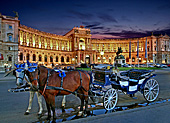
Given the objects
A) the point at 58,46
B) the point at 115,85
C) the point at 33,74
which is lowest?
the point at 115,85

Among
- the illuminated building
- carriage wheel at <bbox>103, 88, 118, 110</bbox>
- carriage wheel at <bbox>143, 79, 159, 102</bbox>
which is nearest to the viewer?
carriage wheel at <bbox>103, 88, 118, 110</bbox>

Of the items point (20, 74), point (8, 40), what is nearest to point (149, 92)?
point (20, 74)

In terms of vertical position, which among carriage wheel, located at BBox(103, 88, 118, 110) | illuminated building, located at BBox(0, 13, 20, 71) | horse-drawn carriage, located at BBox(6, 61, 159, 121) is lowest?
carriage wheel, located at BBox(103, 88, 118, 110)

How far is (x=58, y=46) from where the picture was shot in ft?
273

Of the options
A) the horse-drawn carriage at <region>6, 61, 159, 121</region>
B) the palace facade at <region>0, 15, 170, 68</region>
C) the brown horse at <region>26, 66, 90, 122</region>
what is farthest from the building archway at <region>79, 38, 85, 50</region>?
the brown horse at <region>26, 66, 90, 122</region>

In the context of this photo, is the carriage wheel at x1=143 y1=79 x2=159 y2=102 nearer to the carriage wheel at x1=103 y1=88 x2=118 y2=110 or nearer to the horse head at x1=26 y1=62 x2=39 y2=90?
the carriage wheel at x1=103 y1=88 x2=118 y2=110

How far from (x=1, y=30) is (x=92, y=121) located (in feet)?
161

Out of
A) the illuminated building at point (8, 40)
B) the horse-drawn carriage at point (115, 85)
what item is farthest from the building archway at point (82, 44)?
the horse-drawn carriage at point (115, 85)

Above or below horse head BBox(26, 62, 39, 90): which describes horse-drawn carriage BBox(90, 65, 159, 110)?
below

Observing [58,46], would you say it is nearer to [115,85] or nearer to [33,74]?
[115,85]

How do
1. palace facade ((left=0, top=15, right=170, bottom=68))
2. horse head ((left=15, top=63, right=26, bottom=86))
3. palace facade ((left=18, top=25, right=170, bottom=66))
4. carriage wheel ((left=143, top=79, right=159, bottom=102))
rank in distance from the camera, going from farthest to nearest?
1. palace facade ((left=18, top=25, right=170, bottom=66))
2. palace facade ((left=0, top=15, right=170, bottom=68))
3. carriage wheel ((left=143, top=79, right=159, bottom=102))
4. horse head ((left=15, top=63, right=26, bottom=86))

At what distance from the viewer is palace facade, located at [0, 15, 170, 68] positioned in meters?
46.1

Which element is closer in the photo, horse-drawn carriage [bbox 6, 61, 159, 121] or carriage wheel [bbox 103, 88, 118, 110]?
horse-drawn carriage [bbox 6, 61, 159, 121]

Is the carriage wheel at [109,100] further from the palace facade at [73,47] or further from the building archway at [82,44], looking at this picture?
the building archway at [82,44]
